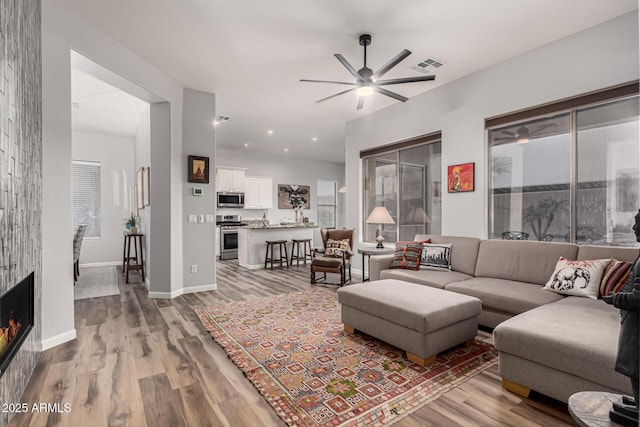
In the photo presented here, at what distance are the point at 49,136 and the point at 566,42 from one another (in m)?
5.16

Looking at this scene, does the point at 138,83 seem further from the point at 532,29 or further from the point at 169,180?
the point at 532,29

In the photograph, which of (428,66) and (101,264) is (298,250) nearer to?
(101,264)

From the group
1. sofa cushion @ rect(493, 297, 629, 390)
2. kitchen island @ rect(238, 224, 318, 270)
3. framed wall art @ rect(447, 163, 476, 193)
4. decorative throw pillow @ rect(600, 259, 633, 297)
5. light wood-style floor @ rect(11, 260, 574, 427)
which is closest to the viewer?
sofa cushion @ rect(493, 297, 629, 390)

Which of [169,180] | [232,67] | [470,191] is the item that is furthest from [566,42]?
[169,180]

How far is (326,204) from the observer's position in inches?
428

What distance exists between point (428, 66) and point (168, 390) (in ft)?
14.1

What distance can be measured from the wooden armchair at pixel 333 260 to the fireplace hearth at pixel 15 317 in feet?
11.6

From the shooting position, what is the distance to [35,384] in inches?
83.4

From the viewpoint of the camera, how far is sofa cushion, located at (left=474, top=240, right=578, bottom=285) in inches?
122

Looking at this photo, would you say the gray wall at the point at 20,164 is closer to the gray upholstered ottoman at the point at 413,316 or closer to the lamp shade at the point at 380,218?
the gray upholstered ottoman at the point at 413,316

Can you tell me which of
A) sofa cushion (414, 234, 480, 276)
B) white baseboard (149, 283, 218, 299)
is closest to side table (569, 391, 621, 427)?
sofa cushion (414, 234, 480, 276)

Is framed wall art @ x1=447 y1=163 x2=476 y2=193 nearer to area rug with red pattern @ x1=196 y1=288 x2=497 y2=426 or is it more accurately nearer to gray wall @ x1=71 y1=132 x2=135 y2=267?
area rug with red pattern @ x1=196 y1=288 x2=497 y2=426

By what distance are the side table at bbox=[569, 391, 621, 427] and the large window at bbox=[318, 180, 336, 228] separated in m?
9.37

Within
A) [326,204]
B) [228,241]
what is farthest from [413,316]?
[326,204]
